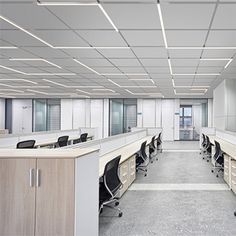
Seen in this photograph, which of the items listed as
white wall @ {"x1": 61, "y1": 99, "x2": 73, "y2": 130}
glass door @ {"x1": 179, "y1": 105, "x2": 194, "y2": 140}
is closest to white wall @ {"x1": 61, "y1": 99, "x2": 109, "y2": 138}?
white wall @ {"x1": 61, "y1": 99, "x2": 73, "y2": 130}

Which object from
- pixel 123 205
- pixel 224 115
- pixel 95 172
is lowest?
pixel 123 205

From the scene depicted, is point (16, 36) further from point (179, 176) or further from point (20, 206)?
point (179, 176)

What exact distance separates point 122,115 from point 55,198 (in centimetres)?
1560

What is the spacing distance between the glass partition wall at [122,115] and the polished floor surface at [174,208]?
1063cm

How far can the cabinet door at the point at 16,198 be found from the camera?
7.32 ft

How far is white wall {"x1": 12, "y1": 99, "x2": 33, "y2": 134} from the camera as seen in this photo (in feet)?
57.6

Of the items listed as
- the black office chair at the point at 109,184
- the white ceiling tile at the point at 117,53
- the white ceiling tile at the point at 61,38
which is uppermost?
the white ceiling tile at the point at 61,38

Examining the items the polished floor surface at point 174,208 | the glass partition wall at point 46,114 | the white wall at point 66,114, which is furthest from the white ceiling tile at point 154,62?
the glass partition wall at point 46,114

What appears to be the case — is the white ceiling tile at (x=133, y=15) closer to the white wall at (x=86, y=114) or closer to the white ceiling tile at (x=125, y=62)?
the white ceiling tile at (x=125, y=62)

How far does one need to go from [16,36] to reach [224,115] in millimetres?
7363

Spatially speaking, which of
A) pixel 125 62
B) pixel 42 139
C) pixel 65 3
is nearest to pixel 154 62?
pixel 125 62

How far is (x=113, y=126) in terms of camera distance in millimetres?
17359

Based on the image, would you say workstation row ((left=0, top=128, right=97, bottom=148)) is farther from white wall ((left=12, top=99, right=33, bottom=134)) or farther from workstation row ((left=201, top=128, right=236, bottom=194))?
white wall ((left=12, top=99, right=33, bottom=134))

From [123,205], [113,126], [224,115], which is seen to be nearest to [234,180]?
[123,205]
